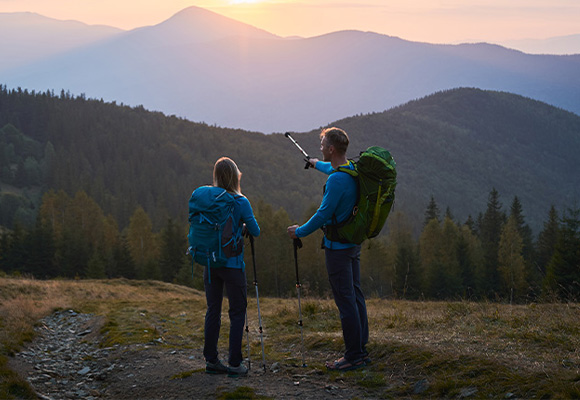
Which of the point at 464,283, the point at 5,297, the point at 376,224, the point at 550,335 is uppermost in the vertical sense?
the point at 376,224

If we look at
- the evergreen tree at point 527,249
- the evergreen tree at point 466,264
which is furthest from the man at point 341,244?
the evergreen tree at point 466,264

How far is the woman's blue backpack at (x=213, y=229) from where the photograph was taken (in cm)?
757

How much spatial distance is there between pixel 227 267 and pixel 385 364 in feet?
9.44

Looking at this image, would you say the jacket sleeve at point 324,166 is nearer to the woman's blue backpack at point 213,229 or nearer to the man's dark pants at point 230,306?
the woman's blue backpack at point 213,229

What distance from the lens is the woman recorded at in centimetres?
769

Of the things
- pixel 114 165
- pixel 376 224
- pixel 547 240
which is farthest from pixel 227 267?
pixel 114 165

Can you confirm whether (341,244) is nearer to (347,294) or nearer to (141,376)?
(347,294)

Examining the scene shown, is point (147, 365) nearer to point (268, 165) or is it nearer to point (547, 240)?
point (547, 240)

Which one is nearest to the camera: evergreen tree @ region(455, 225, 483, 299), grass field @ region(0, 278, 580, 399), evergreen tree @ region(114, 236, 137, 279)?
grass field @ region(0, 278, 580, 399)

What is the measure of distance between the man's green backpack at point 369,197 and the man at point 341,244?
0.09 m

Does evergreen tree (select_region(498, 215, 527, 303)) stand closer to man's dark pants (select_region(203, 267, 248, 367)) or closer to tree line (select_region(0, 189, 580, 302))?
tree line (select_region(0, 189, 580, 302))

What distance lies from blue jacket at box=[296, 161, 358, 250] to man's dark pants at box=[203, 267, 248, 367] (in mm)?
1218

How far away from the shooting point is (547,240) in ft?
215

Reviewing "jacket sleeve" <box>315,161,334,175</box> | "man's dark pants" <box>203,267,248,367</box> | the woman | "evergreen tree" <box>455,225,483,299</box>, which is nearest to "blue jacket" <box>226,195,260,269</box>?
the woman
